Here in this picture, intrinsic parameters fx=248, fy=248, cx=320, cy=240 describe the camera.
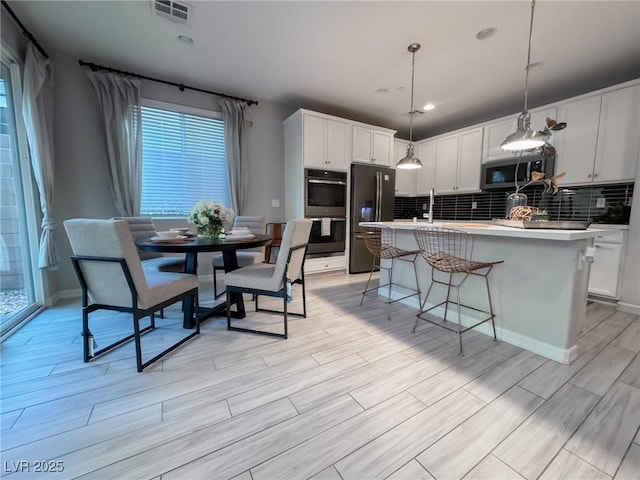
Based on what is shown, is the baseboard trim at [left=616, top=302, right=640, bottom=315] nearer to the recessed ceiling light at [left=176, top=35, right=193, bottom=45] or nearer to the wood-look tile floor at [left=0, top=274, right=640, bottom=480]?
the wood-look tile floor at [left=0, top=274, right=640, bottom=480]

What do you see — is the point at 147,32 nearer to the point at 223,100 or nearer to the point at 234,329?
the point at 223,100

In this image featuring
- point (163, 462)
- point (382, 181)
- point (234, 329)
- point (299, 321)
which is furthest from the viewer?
point (382, 181)

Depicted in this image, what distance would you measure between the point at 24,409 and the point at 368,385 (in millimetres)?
1795

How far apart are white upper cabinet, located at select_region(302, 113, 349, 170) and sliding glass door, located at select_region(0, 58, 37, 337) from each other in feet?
9.62

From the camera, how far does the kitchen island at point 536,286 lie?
5.39 feet

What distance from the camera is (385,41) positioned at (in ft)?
8.18

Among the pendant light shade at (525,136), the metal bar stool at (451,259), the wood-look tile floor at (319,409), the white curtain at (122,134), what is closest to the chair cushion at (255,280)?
the wood-look tile floor at (319,409)

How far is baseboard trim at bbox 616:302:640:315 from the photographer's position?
2.57m

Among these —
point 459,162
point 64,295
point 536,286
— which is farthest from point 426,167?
point 64,295

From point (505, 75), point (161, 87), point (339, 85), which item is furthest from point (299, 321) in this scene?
point (505, 75)

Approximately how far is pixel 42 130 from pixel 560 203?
6123 millimetres

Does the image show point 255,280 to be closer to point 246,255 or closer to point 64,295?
point 246,255

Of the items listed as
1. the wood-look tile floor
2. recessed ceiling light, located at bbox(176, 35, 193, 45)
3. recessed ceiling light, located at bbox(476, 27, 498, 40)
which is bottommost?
the wood-look tile floor

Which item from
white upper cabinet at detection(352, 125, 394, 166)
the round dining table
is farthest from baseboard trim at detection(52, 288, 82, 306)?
white upper cabinet at detection(352, 125, 394, 166)
